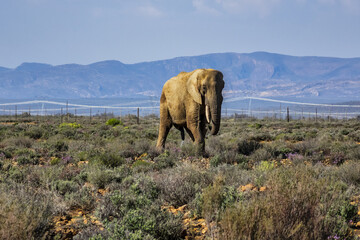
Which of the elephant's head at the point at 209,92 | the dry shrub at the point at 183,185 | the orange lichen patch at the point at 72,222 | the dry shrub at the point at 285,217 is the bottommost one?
the orange lichen patch at the point at 72,222

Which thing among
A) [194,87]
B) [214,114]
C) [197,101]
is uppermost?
[194,87]

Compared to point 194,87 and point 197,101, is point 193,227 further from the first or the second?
point 194,87

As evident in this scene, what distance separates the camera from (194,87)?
11.4m

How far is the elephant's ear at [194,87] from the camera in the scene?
37.0 feet

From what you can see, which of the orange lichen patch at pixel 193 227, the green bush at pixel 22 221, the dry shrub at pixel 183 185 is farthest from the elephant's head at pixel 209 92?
the green bush at pixel 22 221

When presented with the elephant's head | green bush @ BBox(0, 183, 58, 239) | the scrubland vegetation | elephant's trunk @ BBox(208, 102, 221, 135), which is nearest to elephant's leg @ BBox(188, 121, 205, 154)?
the elephant's head

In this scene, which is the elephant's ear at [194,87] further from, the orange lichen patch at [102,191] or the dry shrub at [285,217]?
the dry shrub at [285,217]

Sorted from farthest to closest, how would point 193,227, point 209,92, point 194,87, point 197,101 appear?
point 194,87 → point 197,101 → point 209,92 → point 193,227

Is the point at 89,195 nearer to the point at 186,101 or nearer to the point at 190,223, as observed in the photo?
the point at 190,223

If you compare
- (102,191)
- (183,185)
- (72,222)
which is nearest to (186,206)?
(183,185)

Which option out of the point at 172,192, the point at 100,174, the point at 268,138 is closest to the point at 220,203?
the point at 172,192

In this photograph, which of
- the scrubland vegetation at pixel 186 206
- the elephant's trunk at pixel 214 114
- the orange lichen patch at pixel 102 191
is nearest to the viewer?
the scrubland vegetation at pixel 186 206

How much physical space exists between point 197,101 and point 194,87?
0.45 meters

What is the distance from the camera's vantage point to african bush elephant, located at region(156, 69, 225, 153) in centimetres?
1091
